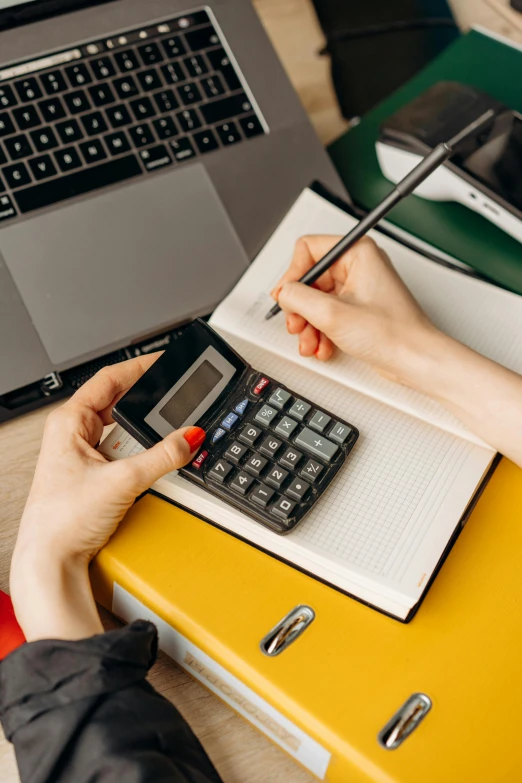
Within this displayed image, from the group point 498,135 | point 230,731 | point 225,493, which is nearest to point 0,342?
point 225,493

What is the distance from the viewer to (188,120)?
0.71 metres

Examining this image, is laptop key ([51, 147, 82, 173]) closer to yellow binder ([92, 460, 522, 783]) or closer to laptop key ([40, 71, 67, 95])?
laptop key ([40, 71, 67, 95])

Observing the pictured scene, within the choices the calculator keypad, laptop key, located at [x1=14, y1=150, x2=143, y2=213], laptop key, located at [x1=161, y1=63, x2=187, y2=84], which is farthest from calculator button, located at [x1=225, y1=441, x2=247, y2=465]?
laptop key, located at [x1=161, y1=63, x2=187, y2=84]

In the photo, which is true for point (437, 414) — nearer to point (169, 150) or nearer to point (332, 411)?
point (332, 411)

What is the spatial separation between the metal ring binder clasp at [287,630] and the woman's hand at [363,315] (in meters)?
0.22

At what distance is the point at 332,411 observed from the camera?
585mm

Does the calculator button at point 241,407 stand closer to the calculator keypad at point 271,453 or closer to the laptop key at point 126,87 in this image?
the calculator keypad at point 271,453

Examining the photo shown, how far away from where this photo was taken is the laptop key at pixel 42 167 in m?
0.66

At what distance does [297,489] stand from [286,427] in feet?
0.18

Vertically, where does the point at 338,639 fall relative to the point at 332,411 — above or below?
below

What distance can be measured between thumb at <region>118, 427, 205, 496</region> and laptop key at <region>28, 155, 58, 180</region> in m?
0.33

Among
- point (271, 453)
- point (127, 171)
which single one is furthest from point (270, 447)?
point (127, 171)

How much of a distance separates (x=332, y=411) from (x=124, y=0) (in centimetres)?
51

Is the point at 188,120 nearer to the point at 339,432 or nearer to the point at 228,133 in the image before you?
the point at 228,133
